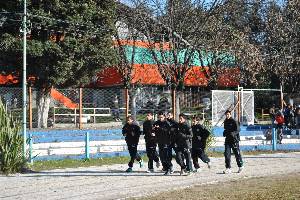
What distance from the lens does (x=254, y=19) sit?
5147 centimetres

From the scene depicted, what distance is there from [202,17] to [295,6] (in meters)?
15.6

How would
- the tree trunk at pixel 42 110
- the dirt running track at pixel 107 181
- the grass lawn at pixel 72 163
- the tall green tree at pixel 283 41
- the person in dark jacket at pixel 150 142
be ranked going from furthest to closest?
the tall green tree at pixel 283 41, the tree trunk at pixel 42 110, the grass lawn at pixel 72 163, the person in dark jacket at pixel 150 142, the dirt running track at pixel 107 181

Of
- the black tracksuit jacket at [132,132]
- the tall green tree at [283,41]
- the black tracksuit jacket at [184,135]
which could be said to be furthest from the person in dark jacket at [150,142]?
the tall green tree at [283,41]

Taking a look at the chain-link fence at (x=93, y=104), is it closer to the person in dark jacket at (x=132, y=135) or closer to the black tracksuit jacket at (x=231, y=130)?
the person in dark jacket at (x=132, y=135)

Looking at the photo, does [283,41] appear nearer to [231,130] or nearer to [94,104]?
[94,104]

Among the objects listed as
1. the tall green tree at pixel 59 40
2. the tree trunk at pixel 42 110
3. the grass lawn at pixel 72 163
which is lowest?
the grass lawn at pixel 72 163

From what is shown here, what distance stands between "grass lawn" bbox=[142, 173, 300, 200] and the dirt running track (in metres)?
0.68

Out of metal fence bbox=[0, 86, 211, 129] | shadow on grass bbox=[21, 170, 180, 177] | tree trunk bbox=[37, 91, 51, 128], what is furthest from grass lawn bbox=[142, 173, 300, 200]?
tree trunk bbox=[37, 91, 51, 128]

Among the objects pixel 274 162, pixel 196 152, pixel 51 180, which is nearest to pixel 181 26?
pixel 274 162

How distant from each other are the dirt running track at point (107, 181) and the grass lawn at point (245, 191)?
685 mm

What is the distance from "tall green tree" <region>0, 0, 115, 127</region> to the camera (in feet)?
103

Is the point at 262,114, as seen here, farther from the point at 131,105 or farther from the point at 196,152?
the point at 196,152

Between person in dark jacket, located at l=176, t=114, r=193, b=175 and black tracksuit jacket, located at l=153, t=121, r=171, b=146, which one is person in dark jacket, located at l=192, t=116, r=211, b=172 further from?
black tracksuit jacket, located at l=153, t=121, r=171, b=146

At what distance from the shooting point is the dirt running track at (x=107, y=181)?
44.4ft
